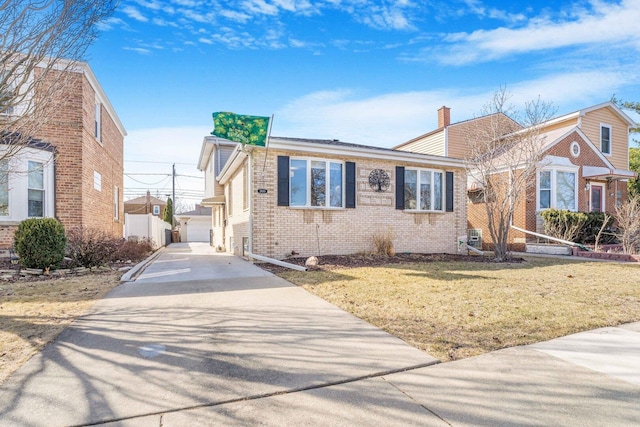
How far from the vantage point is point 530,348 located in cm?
344

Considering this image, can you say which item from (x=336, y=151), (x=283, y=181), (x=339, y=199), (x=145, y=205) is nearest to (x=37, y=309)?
(x=283, y=181)

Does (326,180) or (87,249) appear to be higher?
(326,180)

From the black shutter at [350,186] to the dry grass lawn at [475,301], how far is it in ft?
10.3

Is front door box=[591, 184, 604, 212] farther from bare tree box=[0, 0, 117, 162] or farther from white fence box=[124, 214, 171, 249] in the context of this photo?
white fence box=[124, 214, 171, 249]

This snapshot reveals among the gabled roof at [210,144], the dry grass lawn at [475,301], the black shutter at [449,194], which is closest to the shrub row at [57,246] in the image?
the dry grass lawn at [475,301]

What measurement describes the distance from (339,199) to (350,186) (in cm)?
56

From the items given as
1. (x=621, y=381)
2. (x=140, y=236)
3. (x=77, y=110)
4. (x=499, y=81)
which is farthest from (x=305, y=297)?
(x=140, y=236)

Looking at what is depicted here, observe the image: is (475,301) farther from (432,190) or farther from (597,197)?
(597,197)

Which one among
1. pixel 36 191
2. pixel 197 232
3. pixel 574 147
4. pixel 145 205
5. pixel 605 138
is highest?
pixel 605 138

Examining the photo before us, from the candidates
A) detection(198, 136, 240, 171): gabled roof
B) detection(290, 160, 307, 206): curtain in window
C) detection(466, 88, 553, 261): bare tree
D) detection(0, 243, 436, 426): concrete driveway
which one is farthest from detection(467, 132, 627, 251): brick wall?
detection(0, 243, 436, 426): concrete driveway

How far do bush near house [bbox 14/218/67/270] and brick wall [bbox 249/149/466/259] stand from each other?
4.77 meters

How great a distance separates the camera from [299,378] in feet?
9.00

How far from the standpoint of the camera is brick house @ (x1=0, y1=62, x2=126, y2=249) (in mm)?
9781

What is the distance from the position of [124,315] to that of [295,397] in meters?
3.12
